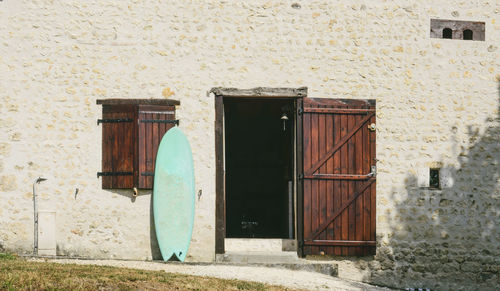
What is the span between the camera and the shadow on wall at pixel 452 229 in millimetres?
9156

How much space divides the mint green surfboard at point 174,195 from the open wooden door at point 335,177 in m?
1.57

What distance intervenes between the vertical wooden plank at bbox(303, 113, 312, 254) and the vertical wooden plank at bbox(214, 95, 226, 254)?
1148 millimetres

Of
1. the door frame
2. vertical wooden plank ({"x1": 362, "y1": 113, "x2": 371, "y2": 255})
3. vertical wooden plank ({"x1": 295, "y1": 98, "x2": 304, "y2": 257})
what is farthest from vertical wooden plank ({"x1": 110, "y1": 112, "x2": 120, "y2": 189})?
vertical wooden plank ({"x1": 362, "y1": 113, "x2": 371, "y2": 255})

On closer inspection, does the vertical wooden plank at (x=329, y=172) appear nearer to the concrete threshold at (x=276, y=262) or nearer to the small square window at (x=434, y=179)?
the concrete threshold at (x=276, y=262)

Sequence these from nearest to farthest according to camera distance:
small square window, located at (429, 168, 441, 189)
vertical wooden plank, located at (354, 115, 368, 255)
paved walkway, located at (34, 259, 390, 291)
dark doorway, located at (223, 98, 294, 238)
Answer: paved walkway, located at (34, 259, 390, 291) → vertical wooden plank, located at (354, 115, 368, 255) → small square window, located at (429, 168, 441, 189) → dark doorway, located at (223, 98, 294, 238)

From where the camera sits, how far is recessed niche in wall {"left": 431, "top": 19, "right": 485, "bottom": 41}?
9.39 metres

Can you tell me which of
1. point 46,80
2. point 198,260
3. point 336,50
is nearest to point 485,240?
point 336,50

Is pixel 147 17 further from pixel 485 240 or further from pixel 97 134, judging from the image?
pixel 485 240

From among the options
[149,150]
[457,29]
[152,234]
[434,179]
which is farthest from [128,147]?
[457,29]

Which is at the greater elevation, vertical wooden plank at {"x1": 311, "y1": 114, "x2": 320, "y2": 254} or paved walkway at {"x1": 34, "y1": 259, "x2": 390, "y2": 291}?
vertical wooden plank at {"x1": 311, "y1": 114, "x2": 320, "y2": 254}

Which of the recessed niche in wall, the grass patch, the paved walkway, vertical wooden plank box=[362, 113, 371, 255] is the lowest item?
the paved walkway

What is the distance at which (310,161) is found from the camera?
9.01 meters

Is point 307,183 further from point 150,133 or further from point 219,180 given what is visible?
point 150,133

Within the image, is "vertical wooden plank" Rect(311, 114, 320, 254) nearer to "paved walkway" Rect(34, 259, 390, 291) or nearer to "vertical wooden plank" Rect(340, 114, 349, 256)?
"vertical wooden plank" Rect(340, 114, 349, 256)
